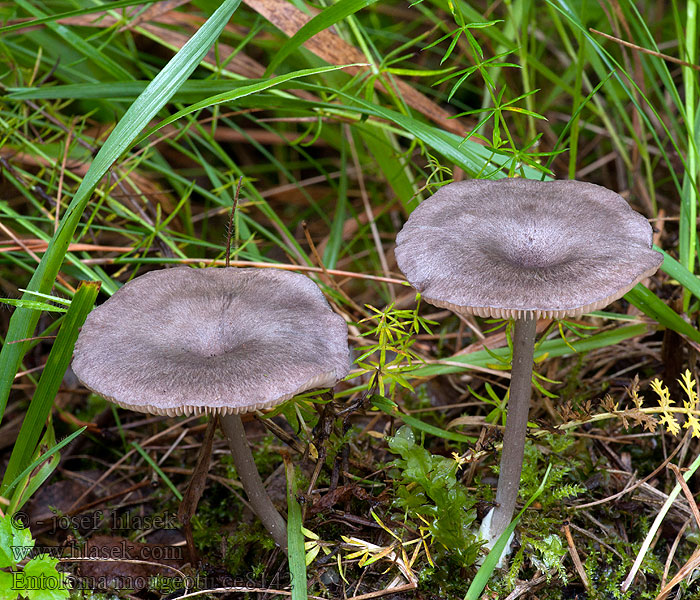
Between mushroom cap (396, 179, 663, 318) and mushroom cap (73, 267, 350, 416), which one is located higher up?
mushroom cap (396, 179, 663, 318)

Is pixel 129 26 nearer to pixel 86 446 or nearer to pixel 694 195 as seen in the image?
pixel 86 446

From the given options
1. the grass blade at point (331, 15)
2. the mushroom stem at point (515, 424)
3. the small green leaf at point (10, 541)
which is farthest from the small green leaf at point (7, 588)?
the grass blade at point (331, 15)

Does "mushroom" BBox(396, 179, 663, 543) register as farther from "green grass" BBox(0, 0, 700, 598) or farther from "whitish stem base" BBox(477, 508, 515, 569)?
"green grass" BBox(0, 0, 700, 598)

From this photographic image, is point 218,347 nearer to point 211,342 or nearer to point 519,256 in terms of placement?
point 211,342

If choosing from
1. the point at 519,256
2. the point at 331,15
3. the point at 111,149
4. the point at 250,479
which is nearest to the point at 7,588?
the point at 250,479

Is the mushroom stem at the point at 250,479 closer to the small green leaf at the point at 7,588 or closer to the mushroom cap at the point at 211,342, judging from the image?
the mushroom cap at the point at 211,342

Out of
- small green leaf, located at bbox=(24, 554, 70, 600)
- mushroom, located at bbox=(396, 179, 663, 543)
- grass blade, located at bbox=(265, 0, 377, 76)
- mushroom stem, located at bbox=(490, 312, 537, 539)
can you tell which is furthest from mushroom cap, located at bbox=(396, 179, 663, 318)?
small green leaf, located at bbox=(24, 554, 70, 600)

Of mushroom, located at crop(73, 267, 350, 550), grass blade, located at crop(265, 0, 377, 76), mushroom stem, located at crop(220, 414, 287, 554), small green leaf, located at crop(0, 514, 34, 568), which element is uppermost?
grass blade, located at crop(265, 0, 377, 76)
